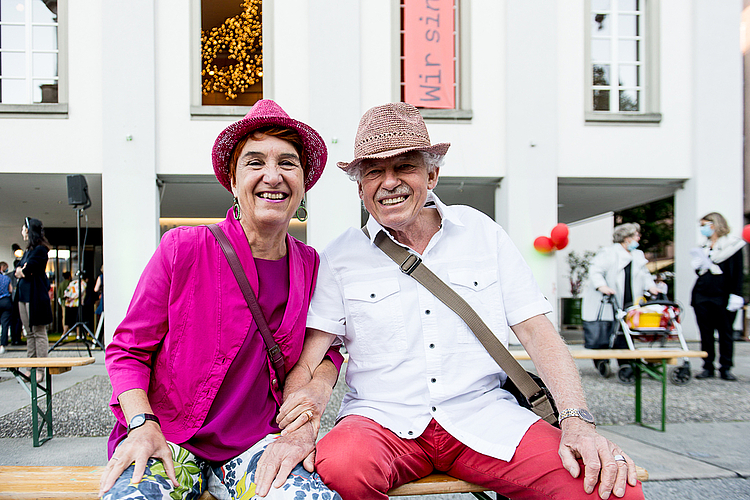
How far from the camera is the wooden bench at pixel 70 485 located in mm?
1739

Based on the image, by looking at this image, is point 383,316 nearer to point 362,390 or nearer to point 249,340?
point 362,390

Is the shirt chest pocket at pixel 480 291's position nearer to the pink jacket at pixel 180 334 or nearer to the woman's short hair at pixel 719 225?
the pink jacket at pixel 180 334

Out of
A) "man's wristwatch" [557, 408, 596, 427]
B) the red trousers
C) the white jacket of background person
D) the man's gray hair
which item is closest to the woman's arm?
the red trousers

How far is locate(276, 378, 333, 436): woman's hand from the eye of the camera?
1.83 m

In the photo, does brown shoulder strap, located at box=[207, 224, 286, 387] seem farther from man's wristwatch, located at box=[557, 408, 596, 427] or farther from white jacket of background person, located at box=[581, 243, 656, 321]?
white jacket of background person, located at box=[581, 243, 656, 321]

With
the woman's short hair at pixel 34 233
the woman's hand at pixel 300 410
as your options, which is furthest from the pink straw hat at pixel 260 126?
the woman's short hair at pixel 34 233

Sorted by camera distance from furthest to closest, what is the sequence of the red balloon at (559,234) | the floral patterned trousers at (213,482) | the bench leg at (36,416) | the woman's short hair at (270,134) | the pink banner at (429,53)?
the pink banner at (429,53) → the red balloon at (559,234) → the bench leg at (36,416) → the woman's short hair at (270,134) → the floral patterned trousers at (213,482)

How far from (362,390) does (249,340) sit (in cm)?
48

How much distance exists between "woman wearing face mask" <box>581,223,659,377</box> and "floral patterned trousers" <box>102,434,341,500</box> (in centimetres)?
604

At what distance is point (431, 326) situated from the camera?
6.59ft

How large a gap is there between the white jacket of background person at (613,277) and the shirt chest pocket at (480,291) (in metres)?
5.36

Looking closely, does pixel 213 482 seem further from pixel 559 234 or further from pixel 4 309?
pixel 4 309

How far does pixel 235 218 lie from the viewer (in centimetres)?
215

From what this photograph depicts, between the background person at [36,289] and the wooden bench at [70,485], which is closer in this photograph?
the wooden bench at [70,485]
